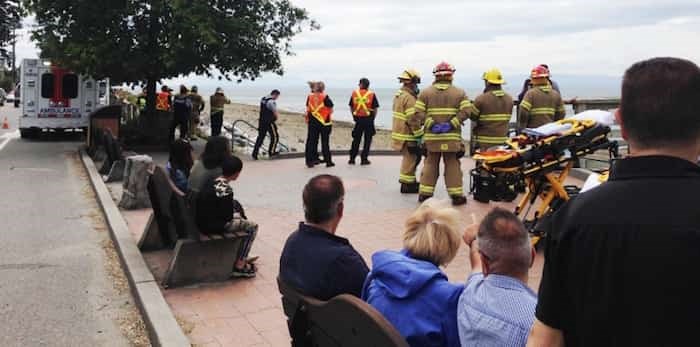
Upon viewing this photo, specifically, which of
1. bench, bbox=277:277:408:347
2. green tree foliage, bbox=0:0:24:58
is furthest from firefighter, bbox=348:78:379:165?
green tree foliage, bbox=0:0:24:58

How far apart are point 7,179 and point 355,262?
11.6m

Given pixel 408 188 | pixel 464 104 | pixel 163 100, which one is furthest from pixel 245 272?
pixel 163 100

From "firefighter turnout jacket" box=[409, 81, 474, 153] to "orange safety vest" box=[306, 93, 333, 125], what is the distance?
5.18m

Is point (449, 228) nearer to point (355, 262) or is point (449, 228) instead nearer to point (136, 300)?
point (355, 262)

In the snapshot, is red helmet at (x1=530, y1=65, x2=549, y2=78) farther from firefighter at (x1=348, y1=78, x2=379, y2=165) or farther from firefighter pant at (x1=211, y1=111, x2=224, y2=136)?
firefighter pant at (x1=211, y1=111, x2=224, y2=136)

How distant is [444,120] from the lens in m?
9.34

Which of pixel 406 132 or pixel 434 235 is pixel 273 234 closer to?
pixel 406 132

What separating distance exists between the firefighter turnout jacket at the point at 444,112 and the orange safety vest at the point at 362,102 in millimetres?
4760

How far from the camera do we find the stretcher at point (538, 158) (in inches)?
251

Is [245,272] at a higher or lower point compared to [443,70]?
lower

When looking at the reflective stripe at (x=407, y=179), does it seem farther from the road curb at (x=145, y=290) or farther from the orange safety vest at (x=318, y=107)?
the road curb at (x=145, y=290)

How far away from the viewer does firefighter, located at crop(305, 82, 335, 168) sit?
14.4 meters

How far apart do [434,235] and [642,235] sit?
152 centimetres

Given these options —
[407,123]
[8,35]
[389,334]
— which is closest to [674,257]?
[389,334]
